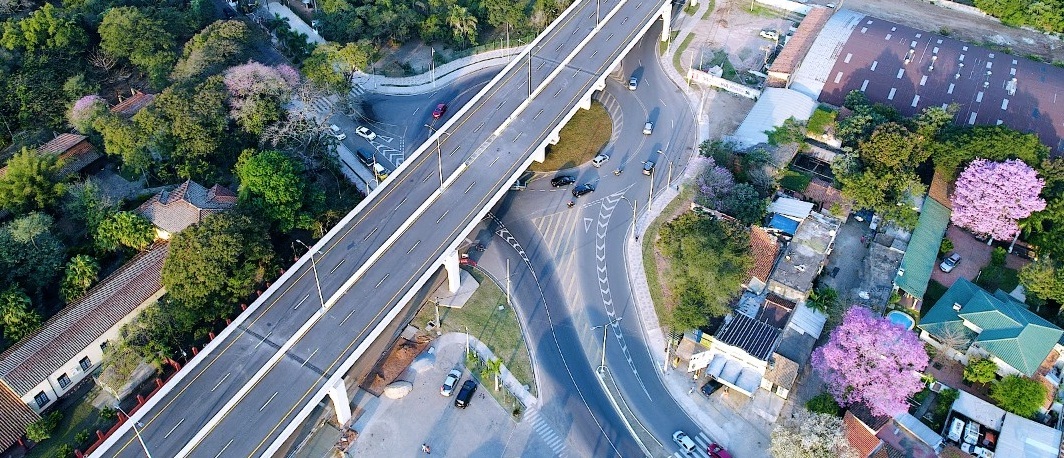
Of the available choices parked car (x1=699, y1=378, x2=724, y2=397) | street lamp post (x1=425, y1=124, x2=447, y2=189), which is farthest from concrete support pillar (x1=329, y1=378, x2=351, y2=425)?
parked car (x1=699, y1=378, x2=724, y2=397)

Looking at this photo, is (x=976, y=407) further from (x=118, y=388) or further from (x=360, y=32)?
(x=360, y=32)

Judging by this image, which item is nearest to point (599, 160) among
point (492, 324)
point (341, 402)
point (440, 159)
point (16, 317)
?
point (440, 159)

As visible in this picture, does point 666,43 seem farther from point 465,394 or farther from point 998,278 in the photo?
point 465,394

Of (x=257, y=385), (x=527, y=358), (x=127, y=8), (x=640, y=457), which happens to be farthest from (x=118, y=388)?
(x=127, y=8)

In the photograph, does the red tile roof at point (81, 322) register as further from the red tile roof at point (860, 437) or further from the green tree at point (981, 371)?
the green tree at point (981, 371)

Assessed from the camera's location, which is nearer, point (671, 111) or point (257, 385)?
point (257, 385)

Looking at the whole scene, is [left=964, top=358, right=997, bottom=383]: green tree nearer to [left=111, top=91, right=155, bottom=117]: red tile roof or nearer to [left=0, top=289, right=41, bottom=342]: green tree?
[left=0, top=289, right=41, bottom=342]: green tree

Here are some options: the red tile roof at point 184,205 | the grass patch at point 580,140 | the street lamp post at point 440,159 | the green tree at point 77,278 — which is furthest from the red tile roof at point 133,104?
the grass patch at point 580,140
